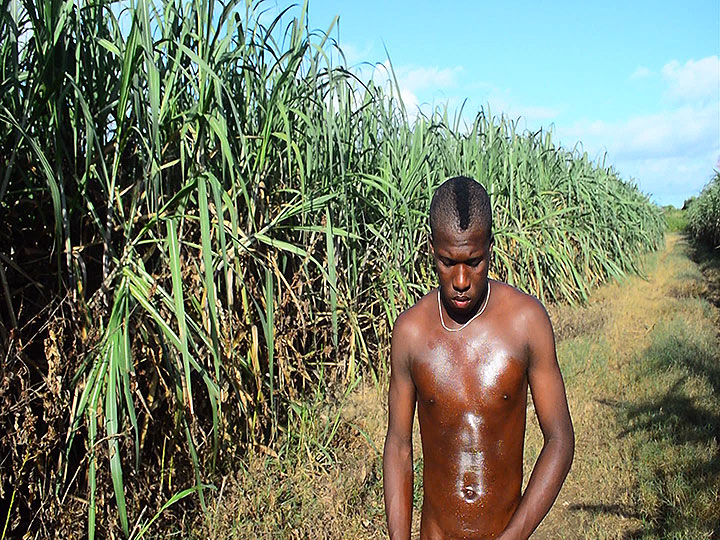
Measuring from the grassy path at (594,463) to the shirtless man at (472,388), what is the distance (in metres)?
1.20

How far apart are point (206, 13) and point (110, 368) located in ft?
4.31

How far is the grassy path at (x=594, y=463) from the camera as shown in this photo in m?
2.56

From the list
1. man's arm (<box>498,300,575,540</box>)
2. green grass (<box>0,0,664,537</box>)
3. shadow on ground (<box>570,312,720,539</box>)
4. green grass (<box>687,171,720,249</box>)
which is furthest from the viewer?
green grass (<box>687,171,720,249</box>)

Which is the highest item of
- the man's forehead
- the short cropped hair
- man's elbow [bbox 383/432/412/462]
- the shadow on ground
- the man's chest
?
the short cropped hair

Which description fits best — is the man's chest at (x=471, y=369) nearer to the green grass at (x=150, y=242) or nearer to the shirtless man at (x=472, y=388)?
the shirtless man at (x=472, y=388)

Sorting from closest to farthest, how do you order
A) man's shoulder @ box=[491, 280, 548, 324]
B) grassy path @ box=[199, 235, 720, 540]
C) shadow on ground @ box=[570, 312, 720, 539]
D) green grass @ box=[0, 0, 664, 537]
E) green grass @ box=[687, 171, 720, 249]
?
man's shoulder @ box=[491, 280, 548, 324]
green grass @ box=[0, 0, 664, 537]
grassy path @ box=[199, 235, 720, 540]
shadow on ground @ box=[570, 312, 720, 539]
green grass @ box=[687, 171, 720, 249]

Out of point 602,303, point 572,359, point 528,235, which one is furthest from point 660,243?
point 572,359

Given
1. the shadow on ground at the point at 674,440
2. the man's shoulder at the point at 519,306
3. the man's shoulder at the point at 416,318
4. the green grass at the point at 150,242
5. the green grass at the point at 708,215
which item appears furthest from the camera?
the green grass at the point at 708,215

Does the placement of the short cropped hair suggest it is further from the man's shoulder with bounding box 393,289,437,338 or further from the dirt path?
the dirt path

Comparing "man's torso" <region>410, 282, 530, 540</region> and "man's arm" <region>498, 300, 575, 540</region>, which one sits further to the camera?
"man's torso" <region>410, 282, 530, 540</region>

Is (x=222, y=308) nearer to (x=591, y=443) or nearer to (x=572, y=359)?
(x=591, y=443)

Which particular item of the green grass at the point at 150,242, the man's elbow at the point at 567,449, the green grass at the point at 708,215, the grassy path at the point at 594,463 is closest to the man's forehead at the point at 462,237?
the man's elbow at the point at 567,449

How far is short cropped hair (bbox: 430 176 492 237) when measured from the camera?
1301 millimetres

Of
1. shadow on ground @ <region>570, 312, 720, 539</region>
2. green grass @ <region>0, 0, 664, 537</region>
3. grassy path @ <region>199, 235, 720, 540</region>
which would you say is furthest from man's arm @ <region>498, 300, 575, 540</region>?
shadow on ground @ <region>570, 312, 720, 539</region>
